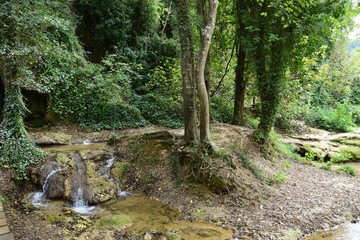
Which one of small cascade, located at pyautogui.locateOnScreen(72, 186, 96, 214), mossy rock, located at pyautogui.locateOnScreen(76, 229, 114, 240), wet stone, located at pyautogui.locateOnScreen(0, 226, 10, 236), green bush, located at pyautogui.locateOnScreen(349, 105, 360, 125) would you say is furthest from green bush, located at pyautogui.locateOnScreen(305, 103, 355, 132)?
wet stone, located at pyautogui.locateOnScreen(0, 226, 10, 236)

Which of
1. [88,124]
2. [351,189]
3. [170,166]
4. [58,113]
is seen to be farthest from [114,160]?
[351,189]

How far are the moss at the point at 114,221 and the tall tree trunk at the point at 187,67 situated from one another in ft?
9.42

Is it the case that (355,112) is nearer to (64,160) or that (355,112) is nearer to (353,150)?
(353,150)

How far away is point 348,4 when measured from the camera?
7.88 meters

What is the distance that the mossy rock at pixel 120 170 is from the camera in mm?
7495

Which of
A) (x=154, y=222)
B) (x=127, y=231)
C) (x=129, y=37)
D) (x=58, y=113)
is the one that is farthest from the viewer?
(x=129, y=37)

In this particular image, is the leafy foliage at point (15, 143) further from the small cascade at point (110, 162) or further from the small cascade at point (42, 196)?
the small cascade at point (110, 162)

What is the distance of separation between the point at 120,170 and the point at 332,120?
582 inches

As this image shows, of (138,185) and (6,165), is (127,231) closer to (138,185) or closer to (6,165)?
(138,185)

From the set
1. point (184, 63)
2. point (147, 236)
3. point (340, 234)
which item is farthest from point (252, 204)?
point (184, 63)

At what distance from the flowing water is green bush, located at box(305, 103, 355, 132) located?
12.4 m

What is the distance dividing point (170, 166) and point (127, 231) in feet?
9.25

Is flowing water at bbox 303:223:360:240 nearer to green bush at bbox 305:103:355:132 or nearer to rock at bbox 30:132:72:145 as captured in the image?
rock at bbox 30:132:72:145

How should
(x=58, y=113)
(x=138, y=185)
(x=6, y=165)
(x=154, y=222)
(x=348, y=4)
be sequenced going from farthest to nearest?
1. (x=58, y=113)
2. (x=348, y=4)
3. (x=138, y=185)
4. (x=6, y=165)
5. (x=154, y=222)
